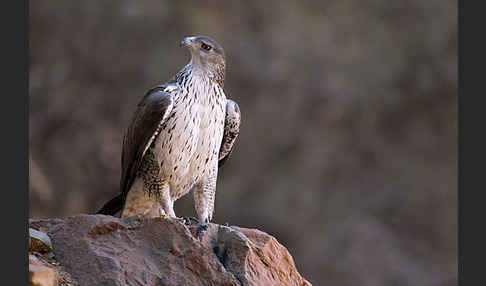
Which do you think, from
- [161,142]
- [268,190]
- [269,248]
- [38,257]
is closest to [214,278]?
[269,248]

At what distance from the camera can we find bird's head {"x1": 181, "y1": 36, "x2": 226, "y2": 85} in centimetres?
561

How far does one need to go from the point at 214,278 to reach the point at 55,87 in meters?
8.65

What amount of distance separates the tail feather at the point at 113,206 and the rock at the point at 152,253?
3.48ft

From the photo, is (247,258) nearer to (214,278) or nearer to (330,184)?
(214,278)

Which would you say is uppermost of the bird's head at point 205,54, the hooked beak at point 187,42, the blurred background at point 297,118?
the hooked beak at point 187,42

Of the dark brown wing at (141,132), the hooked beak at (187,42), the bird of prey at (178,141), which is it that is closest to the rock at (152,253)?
the bird of prey at (178,141)

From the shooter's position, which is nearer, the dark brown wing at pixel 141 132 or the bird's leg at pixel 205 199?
the dark brown wing at pixel 141 132

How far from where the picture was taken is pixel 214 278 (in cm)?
430

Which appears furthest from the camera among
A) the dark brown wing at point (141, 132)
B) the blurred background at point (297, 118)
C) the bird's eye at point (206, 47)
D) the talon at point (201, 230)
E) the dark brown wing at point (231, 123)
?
the blurred background at point (297, 118)

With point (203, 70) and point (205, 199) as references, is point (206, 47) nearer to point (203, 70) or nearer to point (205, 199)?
point (203, 70)

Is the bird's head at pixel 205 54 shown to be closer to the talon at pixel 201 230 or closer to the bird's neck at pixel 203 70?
the bird's neck at pixel 203 70

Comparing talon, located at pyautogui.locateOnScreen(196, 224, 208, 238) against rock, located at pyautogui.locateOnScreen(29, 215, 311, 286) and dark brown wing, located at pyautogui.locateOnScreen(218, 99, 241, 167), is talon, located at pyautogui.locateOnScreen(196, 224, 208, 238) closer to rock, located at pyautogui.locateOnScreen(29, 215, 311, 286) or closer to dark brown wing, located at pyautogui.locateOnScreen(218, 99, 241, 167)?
rock, located at pyautogui.locateOnScreen(29, 215, 311, 286)

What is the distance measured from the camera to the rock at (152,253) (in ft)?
13.5

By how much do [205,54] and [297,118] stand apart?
7.01 m
